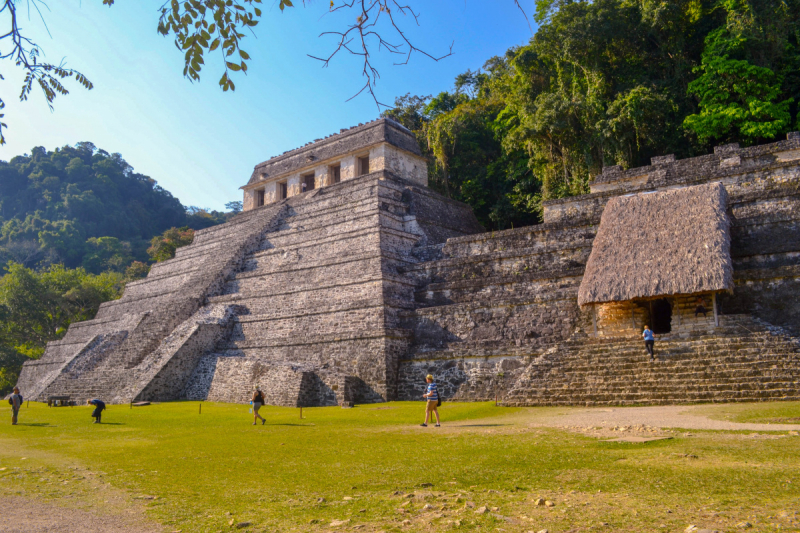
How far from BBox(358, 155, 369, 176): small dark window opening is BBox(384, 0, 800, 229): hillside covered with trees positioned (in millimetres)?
4554

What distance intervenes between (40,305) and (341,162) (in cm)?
1809

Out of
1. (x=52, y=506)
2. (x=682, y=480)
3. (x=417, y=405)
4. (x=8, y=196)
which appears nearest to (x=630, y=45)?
(x=417, y=405)

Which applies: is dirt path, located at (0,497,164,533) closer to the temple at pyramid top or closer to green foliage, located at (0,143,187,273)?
the temple at pyramid top

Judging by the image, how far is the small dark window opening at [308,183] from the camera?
2520 centimetres

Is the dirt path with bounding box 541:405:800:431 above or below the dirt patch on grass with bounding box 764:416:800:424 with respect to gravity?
below

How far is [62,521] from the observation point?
3881 millimetres

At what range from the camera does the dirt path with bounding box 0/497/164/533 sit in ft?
12.0

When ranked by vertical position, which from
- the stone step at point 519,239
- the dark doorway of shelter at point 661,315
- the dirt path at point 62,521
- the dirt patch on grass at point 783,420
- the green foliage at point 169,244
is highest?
the green foliage at point 169,244

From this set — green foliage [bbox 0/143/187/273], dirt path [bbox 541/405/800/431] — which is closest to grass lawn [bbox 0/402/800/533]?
dirt path [bbox 541/405/800/431]

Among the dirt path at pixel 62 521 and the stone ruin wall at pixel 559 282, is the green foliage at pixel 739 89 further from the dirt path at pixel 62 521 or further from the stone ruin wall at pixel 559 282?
the dirt path at pixel 62 521

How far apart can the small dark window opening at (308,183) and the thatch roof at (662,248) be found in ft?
47.7

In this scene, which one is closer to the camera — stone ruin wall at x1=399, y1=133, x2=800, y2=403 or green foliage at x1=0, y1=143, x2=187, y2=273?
stone ruin wall at x1=399, y1=133, x2=800, y2=403

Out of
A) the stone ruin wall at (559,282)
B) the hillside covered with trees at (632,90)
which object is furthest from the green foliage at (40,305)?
the stone ruin wall at (559,282)

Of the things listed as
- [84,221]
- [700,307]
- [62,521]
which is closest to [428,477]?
[62,521]
